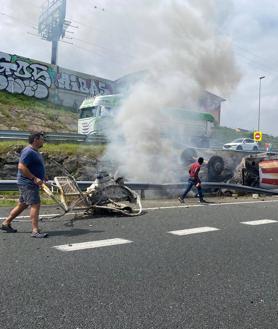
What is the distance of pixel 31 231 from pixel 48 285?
2882mm

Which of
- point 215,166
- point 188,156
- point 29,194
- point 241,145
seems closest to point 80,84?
point 241,145

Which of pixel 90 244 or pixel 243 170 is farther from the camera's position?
pixel 243 170

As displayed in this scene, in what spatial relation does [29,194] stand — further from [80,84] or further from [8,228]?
[80,84]

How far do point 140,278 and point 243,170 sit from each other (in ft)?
40.3

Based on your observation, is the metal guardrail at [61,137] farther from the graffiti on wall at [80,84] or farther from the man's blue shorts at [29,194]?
the graffiti on wall at [80,84]

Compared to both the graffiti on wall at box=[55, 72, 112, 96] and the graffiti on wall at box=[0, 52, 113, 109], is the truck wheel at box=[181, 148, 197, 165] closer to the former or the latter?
the graffiti on wall at box=[0, 52, 113, 109]

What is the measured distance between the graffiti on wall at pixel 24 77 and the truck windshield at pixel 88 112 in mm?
15826

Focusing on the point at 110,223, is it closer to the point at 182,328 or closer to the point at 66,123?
the point at 182,328

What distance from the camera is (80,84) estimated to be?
137 feet

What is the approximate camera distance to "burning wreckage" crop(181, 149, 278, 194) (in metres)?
16.4

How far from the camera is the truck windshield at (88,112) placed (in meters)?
22.8

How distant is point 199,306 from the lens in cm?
414

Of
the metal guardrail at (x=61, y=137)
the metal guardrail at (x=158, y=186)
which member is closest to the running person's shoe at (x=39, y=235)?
the metal guardrail at (x=158, y=186)

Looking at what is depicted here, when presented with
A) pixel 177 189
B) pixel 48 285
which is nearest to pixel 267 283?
pixel 48 285
